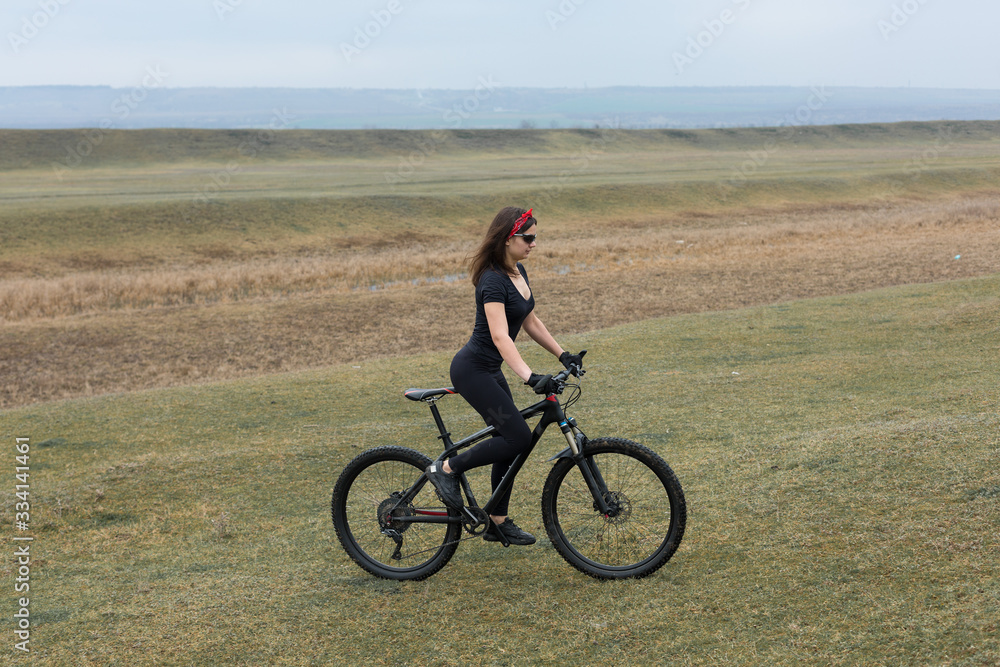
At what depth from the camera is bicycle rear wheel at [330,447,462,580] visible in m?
5.79

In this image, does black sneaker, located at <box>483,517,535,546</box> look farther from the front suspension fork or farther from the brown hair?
the brown hair

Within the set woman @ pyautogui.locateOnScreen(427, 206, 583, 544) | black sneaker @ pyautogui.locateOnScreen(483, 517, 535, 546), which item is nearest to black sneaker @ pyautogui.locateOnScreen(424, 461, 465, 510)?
woman @ pyautogui.locateOnScreen(427, 206, 583, 544)

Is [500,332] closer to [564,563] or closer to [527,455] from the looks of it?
[527,455]

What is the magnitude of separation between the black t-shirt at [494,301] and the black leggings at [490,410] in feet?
0.23

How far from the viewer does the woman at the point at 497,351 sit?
5254 millimetres

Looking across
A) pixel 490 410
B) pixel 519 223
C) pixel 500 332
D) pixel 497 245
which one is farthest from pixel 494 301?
pixel 490 410

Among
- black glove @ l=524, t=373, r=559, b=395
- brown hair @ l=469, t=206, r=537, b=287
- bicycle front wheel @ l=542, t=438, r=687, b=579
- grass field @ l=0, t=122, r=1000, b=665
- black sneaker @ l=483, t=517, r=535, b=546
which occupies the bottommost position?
grass field @ l=0, t=122, r=1000, b=665

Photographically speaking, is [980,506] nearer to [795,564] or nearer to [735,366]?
[795,564]

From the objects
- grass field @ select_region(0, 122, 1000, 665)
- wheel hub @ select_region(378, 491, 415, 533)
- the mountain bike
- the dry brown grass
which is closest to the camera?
grass field @ select_region(0, 122, 1000, 665)

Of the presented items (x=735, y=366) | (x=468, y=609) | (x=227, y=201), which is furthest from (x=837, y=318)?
(x=227, y=201)

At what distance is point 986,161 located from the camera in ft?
245

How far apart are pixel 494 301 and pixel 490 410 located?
0.70m

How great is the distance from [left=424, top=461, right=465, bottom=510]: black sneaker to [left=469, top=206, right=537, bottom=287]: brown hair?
1281 millimetres

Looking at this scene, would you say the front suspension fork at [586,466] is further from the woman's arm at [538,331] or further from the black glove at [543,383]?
the woman's arm at [538,331]
